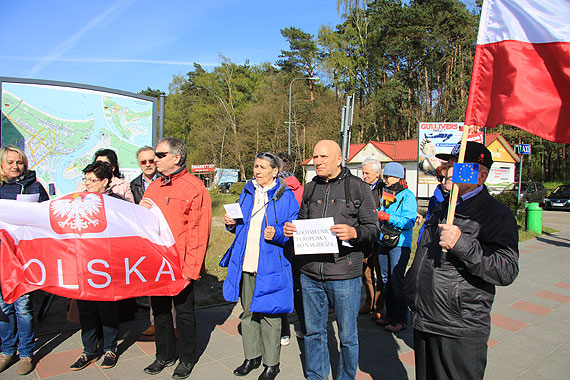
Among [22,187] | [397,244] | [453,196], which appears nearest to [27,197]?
[22,187]

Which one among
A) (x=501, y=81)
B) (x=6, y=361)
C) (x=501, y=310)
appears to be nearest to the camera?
(x=501, y=81)

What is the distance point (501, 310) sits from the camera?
5.75 meters

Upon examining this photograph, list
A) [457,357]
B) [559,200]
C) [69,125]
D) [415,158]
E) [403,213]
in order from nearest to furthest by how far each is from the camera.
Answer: [457,357], [403,213], [69,125], [559,200], [415,158]

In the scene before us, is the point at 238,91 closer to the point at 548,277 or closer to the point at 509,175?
the point at 509,175

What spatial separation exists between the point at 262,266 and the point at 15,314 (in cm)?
234

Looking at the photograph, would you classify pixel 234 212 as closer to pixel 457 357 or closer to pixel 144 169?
pixel 144 169

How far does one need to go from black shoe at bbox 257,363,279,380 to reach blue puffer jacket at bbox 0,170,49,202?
2.71 meters

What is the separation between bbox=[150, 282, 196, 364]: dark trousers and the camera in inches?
147

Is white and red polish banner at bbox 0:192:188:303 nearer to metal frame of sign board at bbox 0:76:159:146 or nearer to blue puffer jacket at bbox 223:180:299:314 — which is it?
blue puffer jacket at bbox 223:180:299:314

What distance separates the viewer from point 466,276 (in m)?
2.31

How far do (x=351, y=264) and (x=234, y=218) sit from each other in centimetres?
122

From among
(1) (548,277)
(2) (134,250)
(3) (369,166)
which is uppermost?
(3) (369,166)

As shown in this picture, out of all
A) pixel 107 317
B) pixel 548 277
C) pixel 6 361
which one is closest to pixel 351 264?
pixel 107 317

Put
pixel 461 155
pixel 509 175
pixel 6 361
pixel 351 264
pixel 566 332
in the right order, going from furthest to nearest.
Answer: pixel 509 175
pixel 566 332
pixel 6 361
pixel 351 264
pixel 461 155
